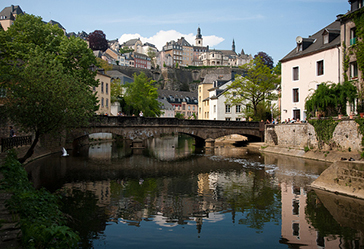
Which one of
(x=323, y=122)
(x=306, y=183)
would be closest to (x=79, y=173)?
(x=306, y=183)

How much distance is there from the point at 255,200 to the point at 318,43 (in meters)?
26.9

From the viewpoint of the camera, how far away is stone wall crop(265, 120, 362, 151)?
26444 mm

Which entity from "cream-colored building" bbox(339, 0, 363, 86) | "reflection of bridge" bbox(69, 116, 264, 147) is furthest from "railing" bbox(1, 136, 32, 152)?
"cream-colored building" bbox(339, 0, 363, 86)

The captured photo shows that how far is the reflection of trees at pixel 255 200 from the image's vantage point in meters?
13.1

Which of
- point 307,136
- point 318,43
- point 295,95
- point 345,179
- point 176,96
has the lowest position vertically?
point 345,179

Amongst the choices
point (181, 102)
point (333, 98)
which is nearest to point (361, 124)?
point (333, 98)

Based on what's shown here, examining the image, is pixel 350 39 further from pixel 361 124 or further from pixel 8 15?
pixel 8 15

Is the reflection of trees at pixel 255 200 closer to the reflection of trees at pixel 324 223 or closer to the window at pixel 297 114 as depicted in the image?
the reflection of trees at pixel 324 223

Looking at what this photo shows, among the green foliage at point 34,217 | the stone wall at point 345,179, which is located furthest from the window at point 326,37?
the green foliage at point 34,217

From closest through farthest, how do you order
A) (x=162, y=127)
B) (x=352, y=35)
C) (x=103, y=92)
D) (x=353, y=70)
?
(x=352, y=35)
(x=353, y=70)
(x=162, y=127)
(x=103, y=92)

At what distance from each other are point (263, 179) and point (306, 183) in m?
2.81

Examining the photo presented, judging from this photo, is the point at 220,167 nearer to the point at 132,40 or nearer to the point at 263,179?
the point at 263,179

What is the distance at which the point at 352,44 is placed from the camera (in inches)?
1193

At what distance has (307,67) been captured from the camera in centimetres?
3684
